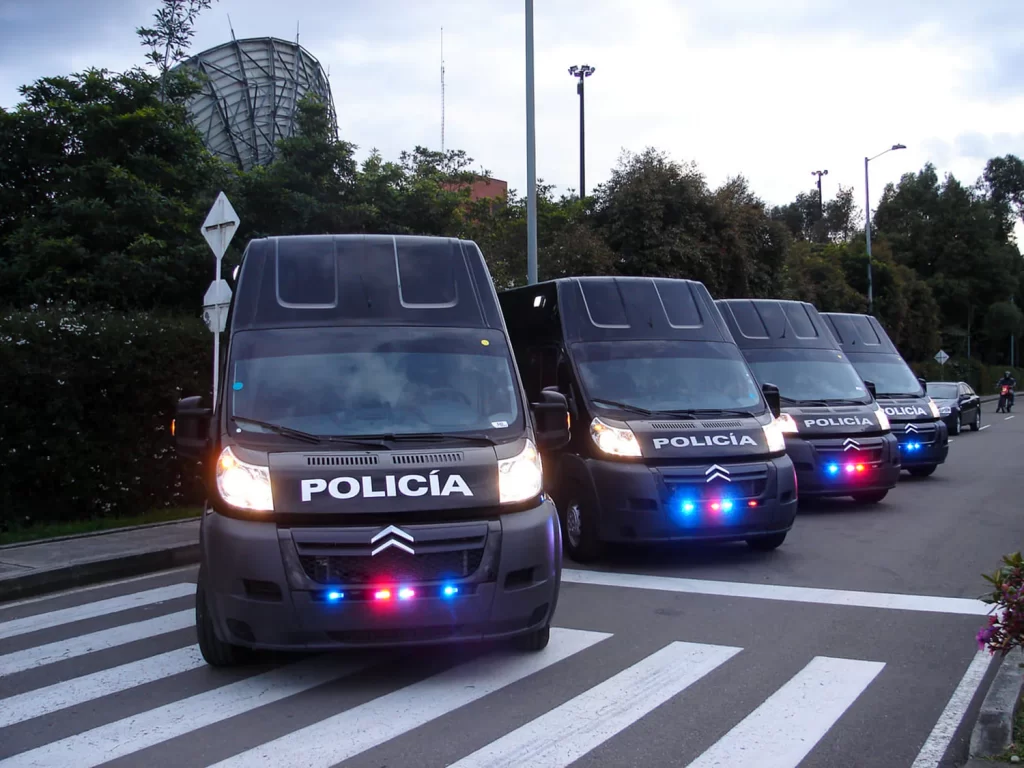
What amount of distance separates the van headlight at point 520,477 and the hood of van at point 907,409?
11.2 meters

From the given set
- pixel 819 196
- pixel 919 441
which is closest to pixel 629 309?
pixel 919 441

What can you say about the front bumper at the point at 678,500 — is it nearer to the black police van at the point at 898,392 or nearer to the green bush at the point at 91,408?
the green bush at the point at 91,408

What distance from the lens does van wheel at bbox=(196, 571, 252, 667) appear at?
6.04 meters

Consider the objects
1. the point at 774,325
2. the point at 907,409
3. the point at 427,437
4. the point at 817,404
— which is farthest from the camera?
the point at 907,409

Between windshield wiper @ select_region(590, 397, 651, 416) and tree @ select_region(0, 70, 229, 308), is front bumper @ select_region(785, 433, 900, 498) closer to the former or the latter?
windshield wiper @ select_region(590, 397, 651, 416)

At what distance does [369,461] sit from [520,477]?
0.88 m

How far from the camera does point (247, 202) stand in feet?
72.6

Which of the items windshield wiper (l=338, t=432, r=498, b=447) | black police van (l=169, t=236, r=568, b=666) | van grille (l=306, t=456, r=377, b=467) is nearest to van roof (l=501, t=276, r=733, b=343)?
black police van (l=169, t=236, r=568, b=666)

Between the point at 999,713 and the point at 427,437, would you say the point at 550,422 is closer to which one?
the point at 427,437

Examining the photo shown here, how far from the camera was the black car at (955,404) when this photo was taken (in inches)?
1097

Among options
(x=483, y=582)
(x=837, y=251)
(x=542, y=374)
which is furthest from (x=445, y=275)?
(x=837, y=251)

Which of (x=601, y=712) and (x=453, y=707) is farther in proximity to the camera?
(x=453, y=707)

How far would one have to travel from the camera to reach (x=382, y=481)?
5691 mm

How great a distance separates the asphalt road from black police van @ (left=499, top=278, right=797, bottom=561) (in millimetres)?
582
